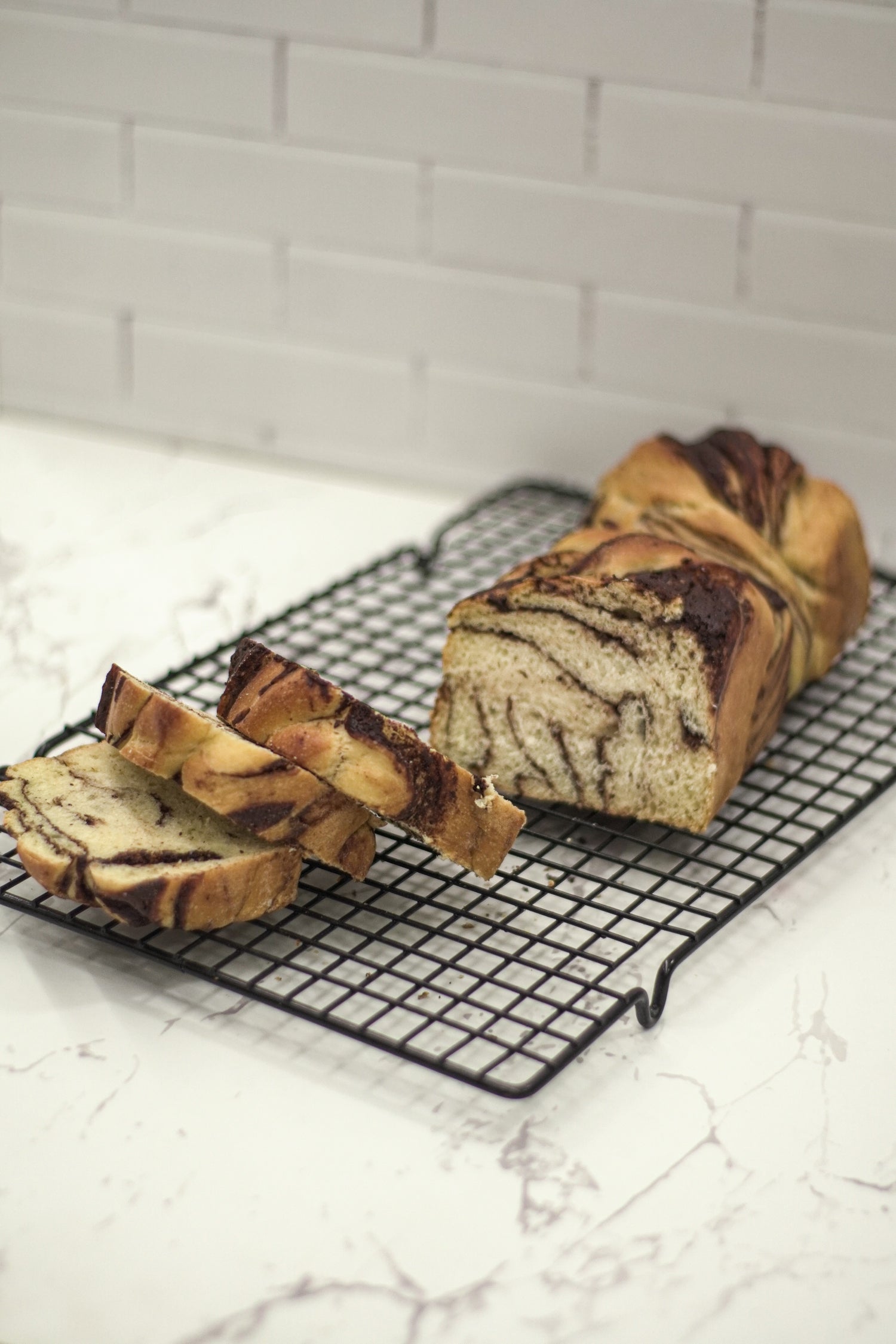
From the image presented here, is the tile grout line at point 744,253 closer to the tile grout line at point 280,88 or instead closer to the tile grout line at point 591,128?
the tile grout line at point 591,128

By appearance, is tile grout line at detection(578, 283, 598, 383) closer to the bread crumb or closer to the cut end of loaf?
the cut end of loaf

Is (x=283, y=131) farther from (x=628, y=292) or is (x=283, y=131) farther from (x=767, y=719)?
(x=767, y=719)

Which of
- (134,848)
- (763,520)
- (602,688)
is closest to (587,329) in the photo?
(763,520)

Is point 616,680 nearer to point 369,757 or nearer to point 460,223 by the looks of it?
point 369,757

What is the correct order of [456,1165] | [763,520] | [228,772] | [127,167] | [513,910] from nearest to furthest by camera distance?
[456,1165] → [228,772] → [513,910] → [763,520] → [127,167]

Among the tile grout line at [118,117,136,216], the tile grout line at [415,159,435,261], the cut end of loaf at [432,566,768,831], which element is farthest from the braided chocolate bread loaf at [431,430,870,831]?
the tile grout line at [118,117,136,216]

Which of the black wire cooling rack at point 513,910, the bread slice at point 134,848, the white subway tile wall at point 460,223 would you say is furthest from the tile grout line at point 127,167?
the bread slice at point 134,848
